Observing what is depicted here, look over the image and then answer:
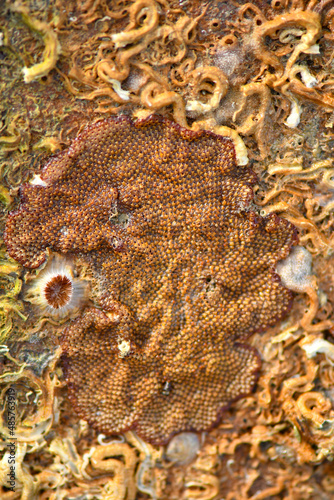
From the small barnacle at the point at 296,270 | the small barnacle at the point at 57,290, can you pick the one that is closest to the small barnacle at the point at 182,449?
the small barnacle at the point at 57,290

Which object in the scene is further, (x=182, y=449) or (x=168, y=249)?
(x=182, y=449)

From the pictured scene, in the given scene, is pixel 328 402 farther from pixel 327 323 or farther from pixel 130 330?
pixel 130 330

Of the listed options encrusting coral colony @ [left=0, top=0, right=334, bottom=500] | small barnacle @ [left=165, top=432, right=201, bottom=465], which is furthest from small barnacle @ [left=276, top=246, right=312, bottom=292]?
small barnacle @ [left=165, top=432, right=201, bottom=465]

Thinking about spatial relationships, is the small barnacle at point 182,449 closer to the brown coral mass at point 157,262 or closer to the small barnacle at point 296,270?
the brown coral mass at point 157,262

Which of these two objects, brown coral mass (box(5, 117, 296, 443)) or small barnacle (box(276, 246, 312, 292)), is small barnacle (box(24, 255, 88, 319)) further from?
small barnacle (box(276, 246, 312, 292))

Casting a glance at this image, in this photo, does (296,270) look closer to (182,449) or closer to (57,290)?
(182,449)

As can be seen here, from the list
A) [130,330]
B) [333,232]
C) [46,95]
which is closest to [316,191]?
[333,232]

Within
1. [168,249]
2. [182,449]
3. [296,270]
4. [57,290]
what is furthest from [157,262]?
[182,449]
